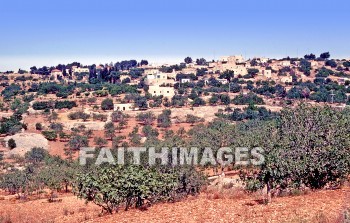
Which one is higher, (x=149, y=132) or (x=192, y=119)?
(x=192, y=119)

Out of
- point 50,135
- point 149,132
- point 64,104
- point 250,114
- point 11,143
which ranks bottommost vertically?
point 11,143

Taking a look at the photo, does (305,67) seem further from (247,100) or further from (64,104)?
(64,104)

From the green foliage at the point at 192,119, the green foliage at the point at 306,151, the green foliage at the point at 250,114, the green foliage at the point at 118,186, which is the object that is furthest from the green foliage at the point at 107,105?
the green foliage at the point at 306,151

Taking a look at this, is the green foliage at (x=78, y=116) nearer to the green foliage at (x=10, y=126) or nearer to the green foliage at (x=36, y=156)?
the green foliage at (x=10, y=126)

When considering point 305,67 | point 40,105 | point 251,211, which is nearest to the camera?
point 251,211

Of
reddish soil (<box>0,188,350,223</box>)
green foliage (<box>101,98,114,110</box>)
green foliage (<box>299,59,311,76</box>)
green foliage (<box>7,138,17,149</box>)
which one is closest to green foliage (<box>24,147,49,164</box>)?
green foliage (<box>7,138,17,149</box>)

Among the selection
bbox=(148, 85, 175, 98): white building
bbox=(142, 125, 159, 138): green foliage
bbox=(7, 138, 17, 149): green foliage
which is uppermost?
bbox=(148, 85, 175, 98): white building

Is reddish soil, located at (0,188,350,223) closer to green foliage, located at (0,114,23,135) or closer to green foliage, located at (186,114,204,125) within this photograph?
green foliage, located at (186,114,204,125)

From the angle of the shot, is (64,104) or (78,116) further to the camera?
(64,104)

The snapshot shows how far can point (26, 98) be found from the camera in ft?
300

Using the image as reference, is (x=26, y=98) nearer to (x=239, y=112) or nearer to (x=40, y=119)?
(x=40, y=119)

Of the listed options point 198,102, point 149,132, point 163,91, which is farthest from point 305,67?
point 149,132

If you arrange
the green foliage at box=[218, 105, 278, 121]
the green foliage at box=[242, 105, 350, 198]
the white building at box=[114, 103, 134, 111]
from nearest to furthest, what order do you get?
the green foliage at box=[242, 105, 350, 198], the green foliage at box=[218, 105, 278, 121], the white building at box=[114, 103, 134, 111]

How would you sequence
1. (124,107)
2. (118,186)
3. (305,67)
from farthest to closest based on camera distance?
(305,67) < (124,107) < (118,186)
